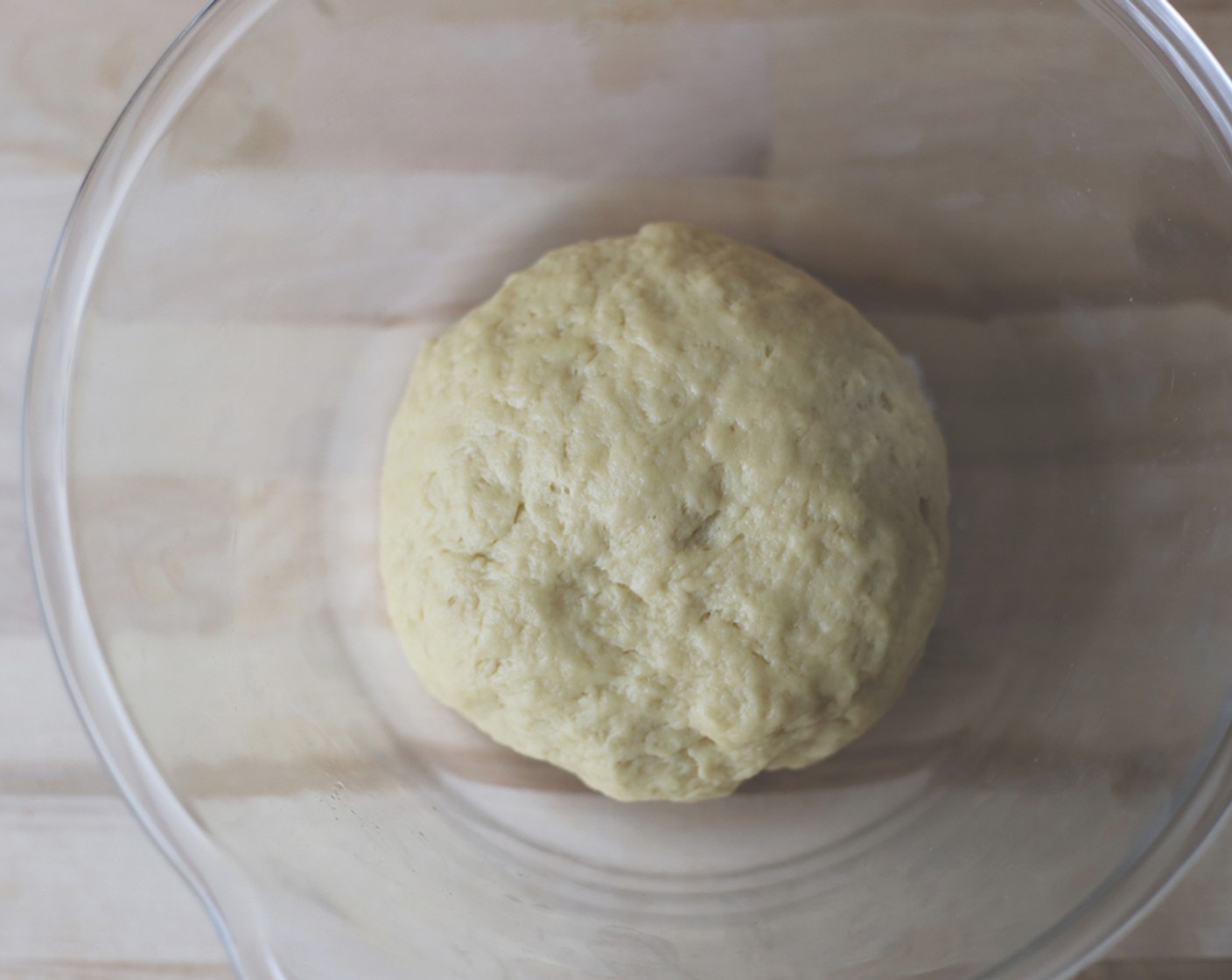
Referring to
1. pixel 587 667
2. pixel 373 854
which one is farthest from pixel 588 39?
pixel 373 854

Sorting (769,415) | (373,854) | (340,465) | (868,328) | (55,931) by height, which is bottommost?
(55,931)

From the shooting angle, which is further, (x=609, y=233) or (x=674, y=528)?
(x=609, y=233)

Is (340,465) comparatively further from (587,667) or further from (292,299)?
(587,667)

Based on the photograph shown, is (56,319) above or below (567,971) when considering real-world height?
above

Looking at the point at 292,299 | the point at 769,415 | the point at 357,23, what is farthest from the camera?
the point at 292,299

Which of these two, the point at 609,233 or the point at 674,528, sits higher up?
the point at 609,233
